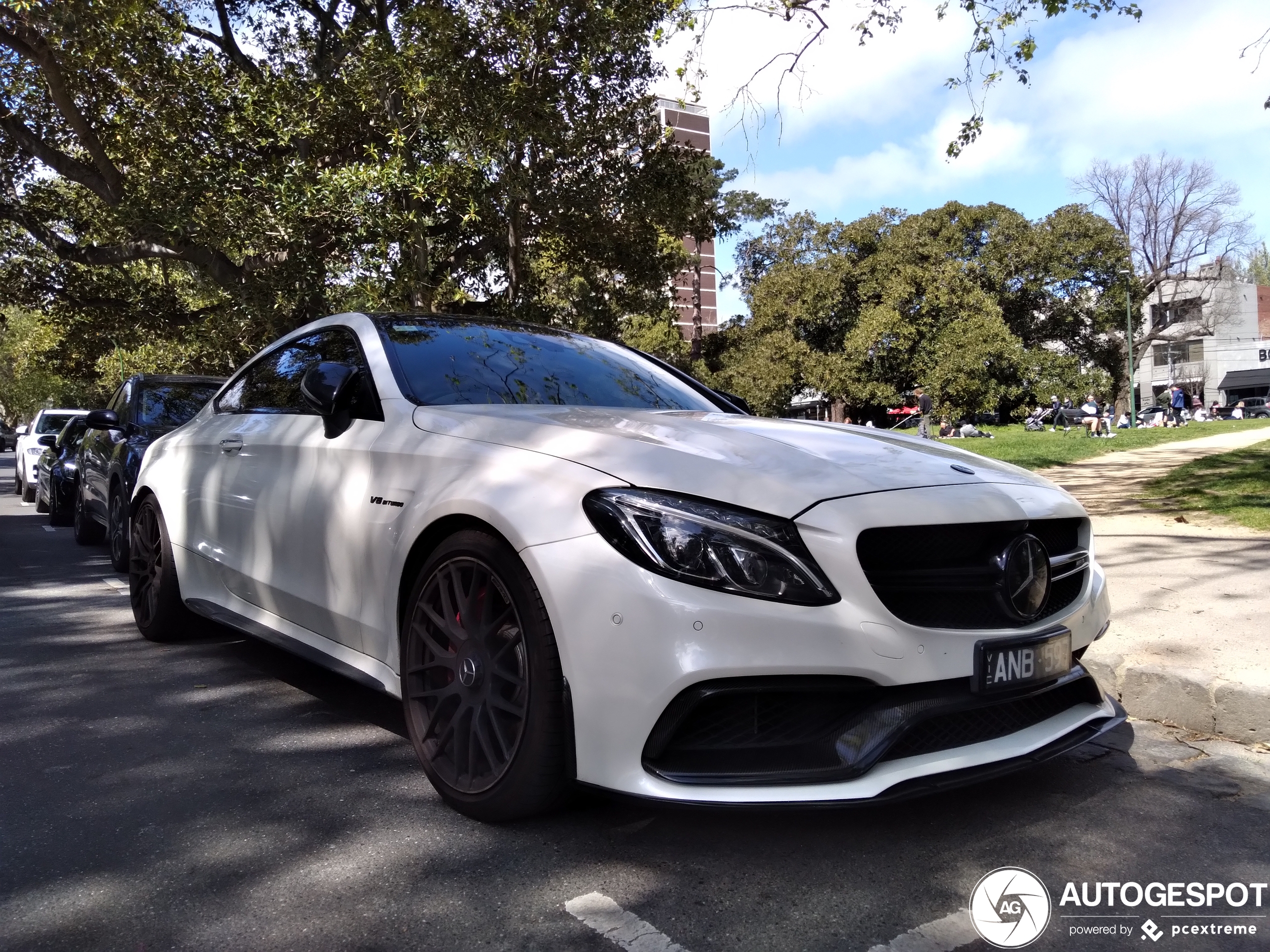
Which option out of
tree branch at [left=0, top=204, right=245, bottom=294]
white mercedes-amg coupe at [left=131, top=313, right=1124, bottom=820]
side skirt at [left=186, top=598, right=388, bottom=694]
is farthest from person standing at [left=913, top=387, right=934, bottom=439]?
white mercedes-amg coupe at [left=131, top=313, right=1124, bottom=820]

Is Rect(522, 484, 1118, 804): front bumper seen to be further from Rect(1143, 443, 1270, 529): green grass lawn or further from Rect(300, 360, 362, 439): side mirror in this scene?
Rect(1143, 443, 1270, 529): green grass lawn

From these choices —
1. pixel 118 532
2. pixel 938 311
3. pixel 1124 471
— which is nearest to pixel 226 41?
pixel 118 532

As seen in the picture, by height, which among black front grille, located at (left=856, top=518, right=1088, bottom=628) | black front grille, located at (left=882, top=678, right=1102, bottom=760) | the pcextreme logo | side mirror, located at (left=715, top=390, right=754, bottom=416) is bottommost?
the pcextreme logo

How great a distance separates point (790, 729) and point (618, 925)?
1.98 ft

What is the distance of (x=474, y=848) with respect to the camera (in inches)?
103

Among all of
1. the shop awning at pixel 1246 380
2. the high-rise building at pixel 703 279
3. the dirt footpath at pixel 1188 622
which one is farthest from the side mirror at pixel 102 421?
the shop awning at pixel 1246 380

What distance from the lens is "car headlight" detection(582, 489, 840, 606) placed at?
7.62ft

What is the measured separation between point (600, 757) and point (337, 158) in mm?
14380

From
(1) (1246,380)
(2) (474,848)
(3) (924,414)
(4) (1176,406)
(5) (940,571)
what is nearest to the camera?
(5) (940,571)

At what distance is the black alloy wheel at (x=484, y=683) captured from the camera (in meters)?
2.51

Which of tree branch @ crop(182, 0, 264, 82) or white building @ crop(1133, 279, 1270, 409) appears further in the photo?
white building @ crop(1133, 279, 1270, 409)

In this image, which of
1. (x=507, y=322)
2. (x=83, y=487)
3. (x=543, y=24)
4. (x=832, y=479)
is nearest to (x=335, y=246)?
(x=543, y=24)

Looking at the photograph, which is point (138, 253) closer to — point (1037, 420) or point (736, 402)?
point (736, 402)
